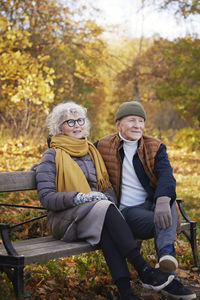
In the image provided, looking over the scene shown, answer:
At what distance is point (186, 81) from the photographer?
48.9 ft

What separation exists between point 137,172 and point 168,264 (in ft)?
3.25

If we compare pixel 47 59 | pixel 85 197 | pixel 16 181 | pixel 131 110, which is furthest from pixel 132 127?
pixel 47 59

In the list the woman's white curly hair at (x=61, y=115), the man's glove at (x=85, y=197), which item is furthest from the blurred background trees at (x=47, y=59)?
the man's glove at (x=85, y=197)

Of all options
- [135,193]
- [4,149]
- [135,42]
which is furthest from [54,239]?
[135,42]

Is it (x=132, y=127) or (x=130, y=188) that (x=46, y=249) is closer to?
(x=130, y=188)

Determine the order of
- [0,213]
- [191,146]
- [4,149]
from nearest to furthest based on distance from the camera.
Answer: [0,213] < [4,149] < [191,146]

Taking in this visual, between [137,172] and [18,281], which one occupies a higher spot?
[137,172]

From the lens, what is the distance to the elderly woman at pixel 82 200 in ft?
9.91

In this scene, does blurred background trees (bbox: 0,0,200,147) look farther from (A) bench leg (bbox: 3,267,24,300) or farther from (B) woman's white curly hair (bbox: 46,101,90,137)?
(A) bench leg (bbox: 3,267,24,300)

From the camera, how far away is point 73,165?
Result: 138 inches

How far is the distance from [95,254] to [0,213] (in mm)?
2097

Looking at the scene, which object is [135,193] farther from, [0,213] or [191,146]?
[191,146]

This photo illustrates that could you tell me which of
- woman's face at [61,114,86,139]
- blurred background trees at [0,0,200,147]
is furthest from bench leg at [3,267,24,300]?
blurred background trees at [0,0,200,147]

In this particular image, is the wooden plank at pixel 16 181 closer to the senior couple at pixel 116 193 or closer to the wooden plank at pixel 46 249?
the senior couple at pixel 116 193
